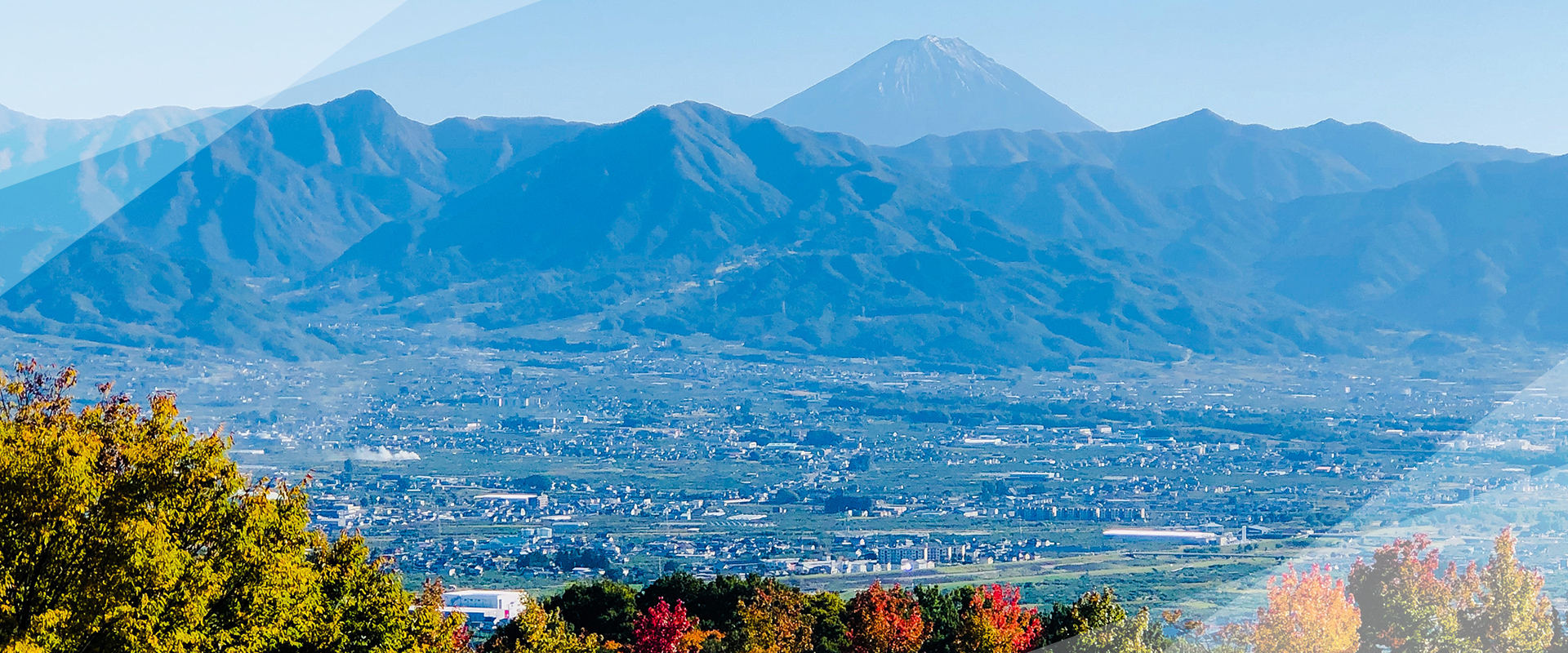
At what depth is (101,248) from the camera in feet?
576

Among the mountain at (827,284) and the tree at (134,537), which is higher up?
the mountain at (827,284)

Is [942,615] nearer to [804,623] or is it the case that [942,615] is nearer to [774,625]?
[804,623]

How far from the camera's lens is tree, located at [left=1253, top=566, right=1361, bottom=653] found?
932 inches

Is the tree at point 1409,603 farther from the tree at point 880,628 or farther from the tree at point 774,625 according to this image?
the tree at point 774,625

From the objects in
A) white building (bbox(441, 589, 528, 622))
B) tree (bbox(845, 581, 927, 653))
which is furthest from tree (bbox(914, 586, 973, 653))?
white building (bbox(441, 589, 528, 622))

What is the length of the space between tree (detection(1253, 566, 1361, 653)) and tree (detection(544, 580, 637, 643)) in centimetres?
1148

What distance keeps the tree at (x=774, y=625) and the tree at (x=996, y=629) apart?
3.20 meters

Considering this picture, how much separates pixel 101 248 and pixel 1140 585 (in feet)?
467

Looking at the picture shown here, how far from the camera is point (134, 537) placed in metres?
14.6

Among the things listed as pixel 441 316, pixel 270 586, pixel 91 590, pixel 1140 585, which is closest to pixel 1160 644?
pixel 270 586

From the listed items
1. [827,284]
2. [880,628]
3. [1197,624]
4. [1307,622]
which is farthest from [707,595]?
[827,284]

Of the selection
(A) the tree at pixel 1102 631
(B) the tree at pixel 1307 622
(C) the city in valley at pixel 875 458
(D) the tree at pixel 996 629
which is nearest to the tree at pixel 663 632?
(D) the tree at pixel 996 629

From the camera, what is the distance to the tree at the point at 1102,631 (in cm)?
2081

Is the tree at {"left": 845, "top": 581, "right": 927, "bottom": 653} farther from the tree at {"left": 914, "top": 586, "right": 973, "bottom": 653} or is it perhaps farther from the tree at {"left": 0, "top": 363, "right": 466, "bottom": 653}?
the tree at {"left": 0, "top": 363, "right": 466, "bottom": 653}
